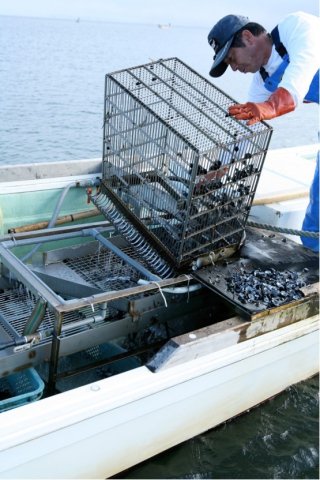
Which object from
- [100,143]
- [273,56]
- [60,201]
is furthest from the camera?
[100,143]

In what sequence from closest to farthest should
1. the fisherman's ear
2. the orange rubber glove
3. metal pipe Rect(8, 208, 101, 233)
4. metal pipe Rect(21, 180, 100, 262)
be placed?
the orange rubber glove, the fisherman's ear, metal pipe Rect(21, 180, 100, 262), metal pipe Rect(8, 208, 101, 233)

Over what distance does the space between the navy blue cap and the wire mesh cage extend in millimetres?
234

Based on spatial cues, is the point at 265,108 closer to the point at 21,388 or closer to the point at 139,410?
the point at 139,410

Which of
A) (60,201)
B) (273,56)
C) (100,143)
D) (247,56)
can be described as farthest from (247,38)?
(100,143)

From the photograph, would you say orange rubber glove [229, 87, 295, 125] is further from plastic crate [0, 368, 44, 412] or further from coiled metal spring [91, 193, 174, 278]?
plastic crate [0, 368, 44, 412]

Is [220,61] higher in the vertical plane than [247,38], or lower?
lower

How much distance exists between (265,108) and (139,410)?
4.89ft

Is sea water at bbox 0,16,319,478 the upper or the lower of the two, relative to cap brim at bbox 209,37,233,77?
lower

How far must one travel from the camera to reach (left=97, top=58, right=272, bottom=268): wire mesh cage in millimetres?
2680

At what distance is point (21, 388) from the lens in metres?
2.64

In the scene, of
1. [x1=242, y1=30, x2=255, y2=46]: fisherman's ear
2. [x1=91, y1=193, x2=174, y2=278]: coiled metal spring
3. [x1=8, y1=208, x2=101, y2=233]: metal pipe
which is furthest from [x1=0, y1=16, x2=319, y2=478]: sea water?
[x1=242, y1=30, x2=255, y2=46]: fisherman's ear

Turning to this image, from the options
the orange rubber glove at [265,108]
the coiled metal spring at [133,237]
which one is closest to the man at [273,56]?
the orange rubber glove at [265,108]

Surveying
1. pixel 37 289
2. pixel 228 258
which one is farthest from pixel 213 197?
pixel 37 289

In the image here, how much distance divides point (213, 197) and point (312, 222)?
1.14m
